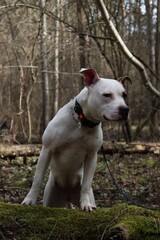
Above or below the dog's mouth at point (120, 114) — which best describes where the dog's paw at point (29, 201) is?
below

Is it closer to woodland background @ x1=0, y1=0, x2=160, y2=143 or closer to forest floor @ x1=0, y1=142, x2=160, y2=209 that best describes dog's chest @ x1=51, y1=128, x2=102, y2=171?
forest floor @ x1=0, y1=142, x2=160, y2=209

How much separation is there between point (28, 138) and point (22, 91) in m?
1.77

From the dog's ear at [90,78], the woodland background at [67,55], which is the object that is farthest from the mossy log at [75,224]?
the woodland background at [67,55]

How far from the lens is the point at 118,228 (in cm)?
300

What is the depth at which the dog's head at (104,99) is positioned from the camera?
11.8ft

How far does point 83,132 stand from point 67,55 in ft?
42.9

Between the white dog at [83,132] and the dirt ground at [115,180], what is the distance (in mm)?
1561

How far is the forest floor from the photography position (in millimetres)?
6996

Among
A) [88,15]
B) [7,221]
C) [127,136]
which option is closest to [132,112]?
[127,136]

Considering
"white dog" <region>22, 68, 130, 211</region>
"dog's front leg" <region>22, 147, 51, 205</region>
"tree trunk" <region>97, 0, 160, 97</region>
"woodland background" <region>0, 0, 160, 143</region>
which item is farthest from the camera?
"woodland background" <region>0, 0, 160, 143</region>

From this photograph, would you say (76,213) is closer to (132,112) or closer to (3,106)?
(3,106)

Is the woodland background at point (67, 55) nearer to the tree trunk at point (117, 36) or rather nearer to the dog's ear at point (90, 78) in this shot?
the tree trunk at point (117, 36)

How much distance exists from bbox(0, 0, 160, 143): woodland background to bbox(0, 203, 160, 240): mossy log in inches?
315

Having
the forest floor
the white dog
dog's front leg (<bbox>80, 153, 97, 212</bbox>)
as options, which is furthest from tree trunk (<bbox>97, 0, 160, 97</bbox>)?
dog's front leg (<bbox>80, 153, 97, 212</bbox>)
